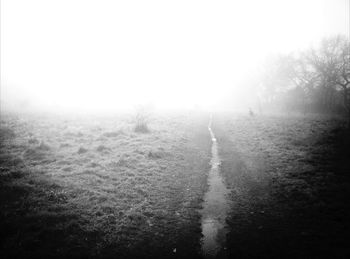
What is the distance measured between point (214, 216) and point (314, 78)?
A: 56.0m

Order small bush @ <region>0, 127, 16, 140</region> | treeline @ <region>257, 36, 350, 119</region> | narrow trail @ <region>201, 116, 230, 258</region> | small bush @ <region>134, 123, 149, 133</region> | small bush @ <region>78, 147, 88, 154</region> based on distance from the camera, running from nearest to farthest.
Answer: narrow trail @ <region>201, 116, 230, 258</region>
small bush @ <region>78, 147, 88, 154</region>
small bush @ <region>0, 127, 16, 140</region>
small bush @ <region>134, 123, 149, 133</region>
treeline @ <region>257, 36, 350, 119</region>

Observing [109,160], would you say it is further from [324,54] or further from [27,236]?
[324,54]

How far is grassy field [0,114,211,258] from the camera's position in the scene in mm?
8734

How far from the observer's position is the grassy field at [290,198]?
28.6ft

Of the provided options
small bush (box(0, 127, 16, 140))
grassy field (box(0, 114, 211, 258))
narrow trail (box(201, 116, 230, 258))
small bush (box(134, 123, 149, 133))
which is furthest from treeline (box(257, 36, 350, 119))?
small bush (box(0, 127, 16, 140))

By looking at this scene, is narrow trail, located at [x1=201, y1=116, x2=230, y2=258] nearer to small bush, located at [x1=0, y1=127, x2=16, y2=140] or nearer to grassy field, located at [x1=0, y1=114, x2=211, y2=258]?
grassy field, located at [x1=0, y1=114, x2=211, y2=258]

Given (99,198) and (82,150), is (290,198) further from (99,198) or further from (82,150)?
(82,150)

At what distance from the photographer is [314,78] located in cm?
5441

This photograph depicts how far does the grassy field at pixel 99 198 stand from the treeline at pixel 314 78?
41.8m

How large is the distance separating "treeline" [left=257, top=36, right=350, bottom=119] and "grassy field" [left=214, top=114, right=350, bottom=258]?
31.3 metres

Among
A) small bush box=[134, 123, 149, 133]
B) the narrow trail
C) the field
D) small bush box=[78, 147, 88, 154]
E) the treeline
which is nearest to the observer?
the field

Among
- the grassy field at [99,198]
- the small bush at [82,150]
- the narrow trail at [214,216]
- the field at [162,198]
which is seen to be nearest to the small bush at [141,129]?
the field at [162,198]

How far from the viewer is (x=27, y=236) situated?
873 cm

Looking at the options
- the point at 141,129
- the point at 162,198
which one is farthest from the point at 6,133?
the point at 162,198
